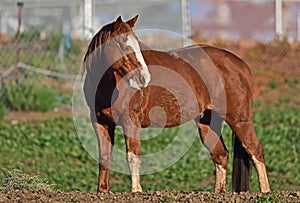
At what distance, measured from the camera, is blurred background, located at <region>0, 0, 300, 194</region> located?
454 inches

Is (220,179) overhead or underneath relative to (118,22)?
underneath

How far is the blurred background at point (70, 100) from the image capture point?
1153cm

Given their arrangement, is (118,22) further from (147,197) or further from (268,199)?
(268,199)

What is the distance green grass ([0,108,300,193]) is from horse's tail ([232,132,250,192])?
4.27 ft

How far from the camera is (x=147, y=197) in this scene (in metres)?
6.54

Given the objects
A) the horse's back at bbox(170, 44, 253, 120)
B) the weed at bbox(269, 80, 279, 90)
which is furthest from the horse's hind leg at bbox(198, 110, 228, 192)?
the weed at bbox(269, 80, 279, 90)

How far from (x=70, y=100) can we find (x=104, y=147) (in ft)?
38.1

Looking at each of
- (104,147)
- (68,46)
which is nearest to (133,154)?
(104,147)

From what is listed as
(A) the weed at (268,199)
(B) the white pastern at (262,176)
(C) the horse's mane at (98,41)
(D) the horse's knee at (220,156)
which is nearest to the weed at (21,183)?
(C) the horse's mane at (98,41)

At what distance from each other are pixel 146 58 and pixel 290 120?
29.8ft

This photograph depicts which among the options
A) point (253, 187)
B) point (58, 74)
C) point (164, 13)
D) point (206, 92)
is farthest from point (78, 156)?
point (164, 13)

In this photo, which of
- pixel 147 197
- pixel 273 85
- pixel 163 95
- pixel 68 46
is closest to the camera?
pixel 147 197

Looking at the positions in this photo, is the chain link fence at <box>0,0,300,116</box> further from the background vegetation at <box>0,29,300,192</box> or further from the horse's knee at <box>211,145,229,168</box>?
the horse's knee at <box>211,145,229,168</box>

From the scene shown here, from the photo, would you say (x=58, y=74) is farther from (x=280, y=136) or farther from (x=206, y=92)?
(x=206, y=92)
